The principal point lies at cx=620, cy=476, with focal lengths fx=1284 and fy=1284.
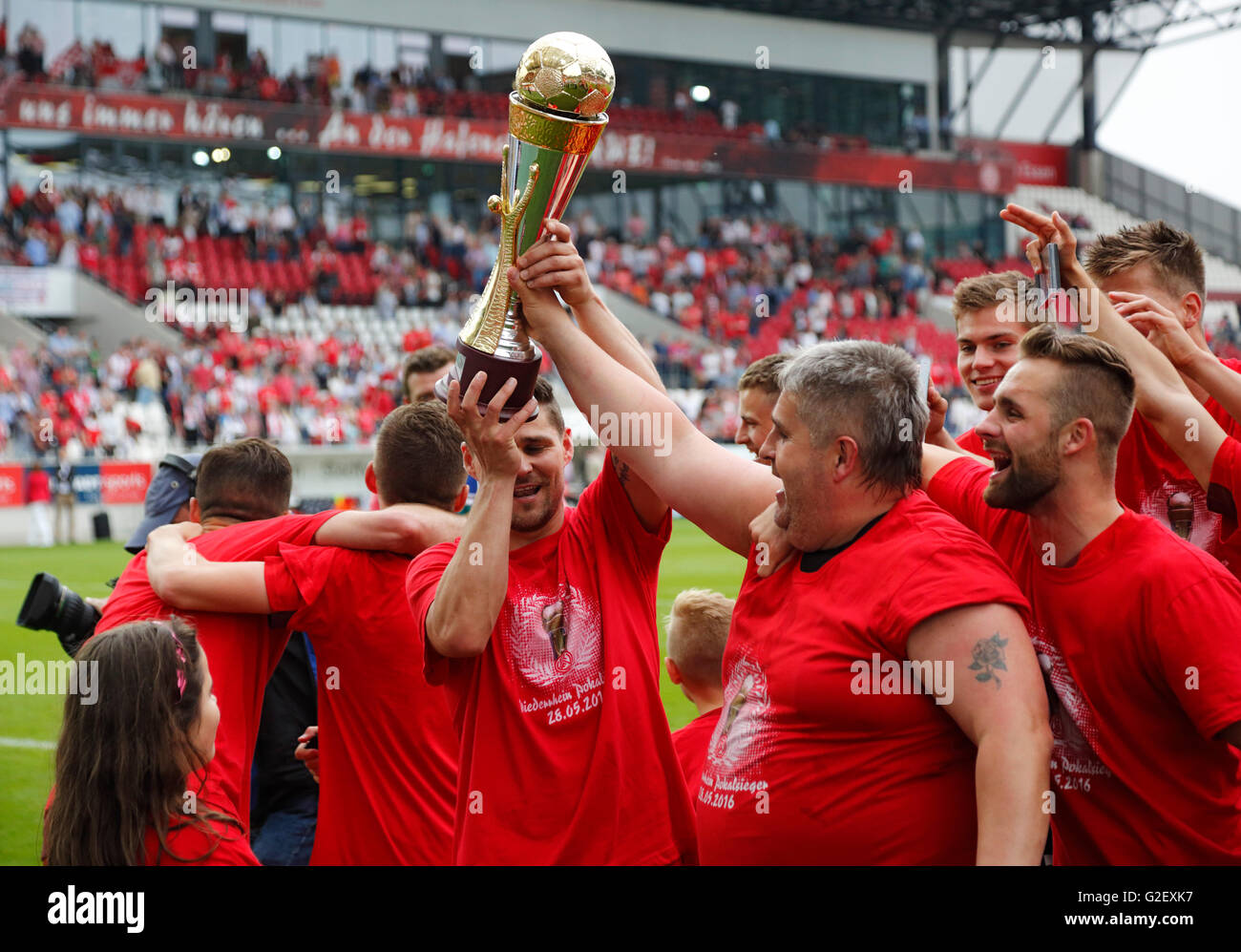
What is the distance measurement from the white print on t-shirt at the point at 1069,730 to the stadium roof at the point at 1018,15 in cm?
3518

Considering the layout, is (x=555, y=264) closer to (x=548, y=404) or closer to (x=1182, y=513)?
(x=548, y=404)

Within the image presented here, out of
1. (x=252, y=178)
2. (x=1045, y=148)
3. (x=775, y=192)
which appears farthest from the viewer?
(x=1045, y=148)

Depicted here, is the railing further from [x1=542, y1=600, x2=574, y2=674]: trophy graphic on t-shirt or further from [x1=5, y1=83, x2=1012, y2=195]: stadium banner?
[x1=542, y1=600, x2=574, y2=674]: trophy graphic on t-shirt

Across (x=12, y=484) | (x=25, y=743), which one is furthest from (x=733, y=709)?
(x=12, y=484)

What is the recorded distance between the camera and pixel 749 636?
7.41 feet

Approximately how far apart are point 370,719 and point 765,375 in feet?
4.63

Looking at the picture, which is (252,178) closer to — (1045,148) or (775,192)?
(775,192)

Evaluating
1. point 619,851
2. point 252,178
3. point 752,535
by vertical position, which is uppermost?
point 252,178

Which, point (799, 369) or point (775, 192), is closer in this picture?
point (799, 369)

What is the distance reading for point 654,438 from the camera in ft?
7.64

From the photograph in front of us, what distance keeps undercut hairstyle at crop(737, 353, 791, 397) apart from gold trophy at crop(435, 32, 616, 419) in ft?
3.88

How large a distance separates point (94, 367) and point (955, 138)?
95.5ft
